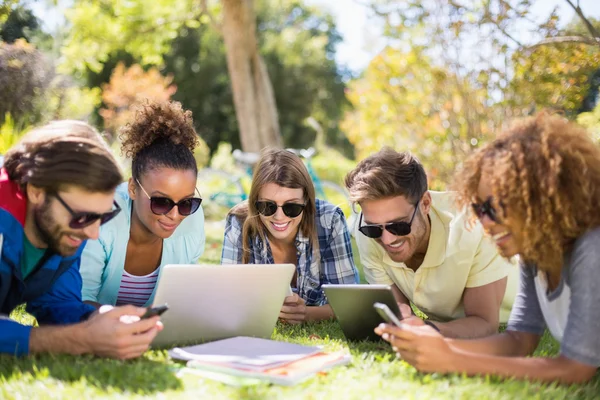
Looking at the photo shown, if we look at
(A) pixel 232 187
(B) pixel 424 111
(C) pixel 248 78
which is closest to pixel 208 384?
(A) pixel 232 187

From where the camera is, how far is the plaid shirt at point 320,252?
4809mm

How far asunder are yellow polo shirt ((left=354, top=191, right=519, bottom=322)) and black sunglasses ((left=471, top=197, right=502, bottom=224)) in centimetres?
Answer: 102

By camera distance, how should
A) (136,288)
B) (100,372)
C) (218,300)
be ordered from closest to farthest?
(100,372), (218,300), (136,288)

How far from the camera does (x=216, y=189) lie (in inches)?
561

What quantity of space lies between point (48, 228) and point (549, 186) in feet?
7.20

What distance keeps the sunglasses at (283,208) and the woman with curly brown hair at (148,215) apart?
0.48 meters

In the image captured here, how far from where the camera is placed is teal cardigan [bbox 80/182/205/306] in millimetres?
4176

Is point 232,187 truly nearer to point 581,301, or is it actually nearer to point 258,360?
point 258,360

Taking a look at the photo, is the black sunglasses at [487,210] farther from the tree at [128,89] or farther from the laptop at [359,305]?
the tree at [128,89]

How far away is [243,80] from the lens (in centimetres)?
1371

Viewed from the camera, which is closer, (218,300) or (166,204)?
(218,300)

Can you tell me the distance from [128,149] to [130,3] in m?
11.4

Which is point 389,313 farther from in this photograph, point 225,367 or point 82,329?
point 82,329

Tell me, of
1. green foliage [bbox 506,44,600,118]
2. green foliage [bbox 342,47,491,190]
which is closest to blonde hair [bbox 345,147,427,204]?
green foliage [bbox 506,44,600,118]
